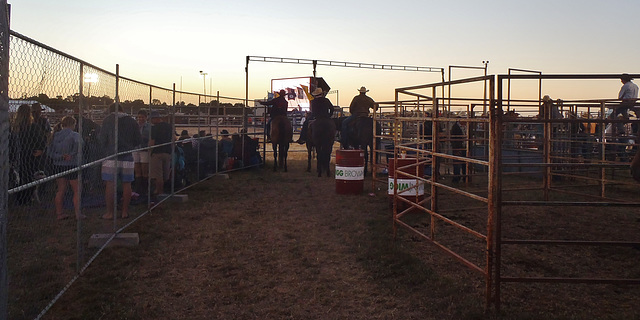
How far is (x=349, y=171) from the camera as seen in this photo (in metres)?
10.8

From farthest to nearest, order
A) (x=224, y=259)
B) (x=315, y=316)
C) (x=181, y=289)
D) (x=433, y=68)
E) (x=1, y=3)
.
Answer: (x=433, y=68) < (x=224, y=259) < (x=181, y=289) < (x=315, y=316) < (x=1, y=3)

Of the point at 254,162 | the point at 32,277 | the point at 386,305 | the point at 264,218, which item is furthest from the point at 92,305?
the point at 254,162

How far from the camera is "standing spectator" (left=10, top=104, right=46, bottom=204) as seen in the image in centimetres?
348

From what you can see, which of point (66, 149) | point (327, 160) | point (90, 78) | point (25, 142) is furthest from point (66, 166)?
point (327, 160)

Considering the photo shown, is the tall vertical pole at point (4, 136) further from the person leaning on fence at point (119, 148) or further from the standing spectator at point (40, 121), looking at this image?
the person leaning on fence at point (119, 148)

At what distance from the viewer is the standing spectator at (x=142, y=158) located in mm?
8531

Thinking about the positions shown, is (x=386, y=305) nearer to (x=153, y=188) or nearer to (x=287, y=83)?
(x=153, y=188)

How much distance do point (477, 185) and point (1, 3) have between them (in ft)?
36.0

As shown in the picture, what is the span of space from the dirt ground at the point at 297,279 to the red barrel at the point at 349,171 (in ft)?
7.39

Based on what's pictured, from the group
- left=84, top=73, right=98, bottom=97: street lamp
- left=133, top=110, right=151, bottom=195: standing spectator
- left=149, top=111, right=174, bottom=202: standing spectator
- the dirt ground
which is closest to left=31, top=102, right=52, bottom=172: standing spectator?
left=84, top=73, right=98, bottom=97: street lamp

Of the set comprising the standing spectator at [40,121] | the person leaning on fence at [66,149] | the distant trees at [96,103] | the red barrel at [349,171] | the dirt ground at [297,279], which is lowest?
the dirt ground at [297,279]

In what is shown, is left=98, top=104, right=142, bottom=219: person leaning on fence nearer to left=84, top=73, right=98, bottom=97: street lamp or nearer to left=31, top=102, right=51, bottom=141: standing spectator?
left=84, top=73, right=98, bottom=97: street lamp

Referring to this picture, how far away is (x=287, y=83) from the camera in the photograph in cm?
3884

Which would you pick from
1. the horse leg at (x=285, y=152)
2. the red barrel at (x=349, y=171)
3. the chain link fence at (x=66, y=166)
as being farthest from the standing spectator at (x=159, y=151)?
the horse leg at (x=285, y=152)
